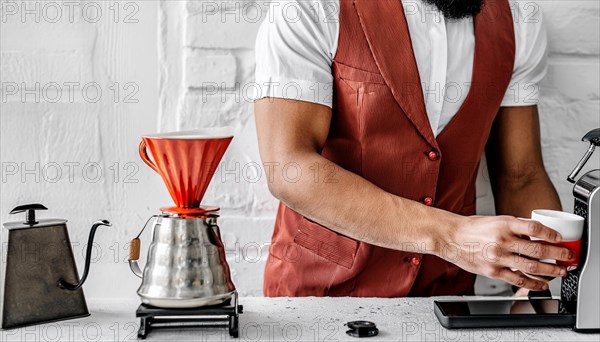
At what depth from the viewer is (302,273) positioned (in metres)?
1.60

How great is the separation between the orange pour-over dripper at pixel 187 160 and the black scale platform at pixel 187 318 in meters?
0.15

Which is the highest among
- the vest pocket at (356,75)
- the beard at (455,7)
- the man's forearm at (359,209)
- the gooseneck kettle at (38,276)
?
the beard at (455,7)

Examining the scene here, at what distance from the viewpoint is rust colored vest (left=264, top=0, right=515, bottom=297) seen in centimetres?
149

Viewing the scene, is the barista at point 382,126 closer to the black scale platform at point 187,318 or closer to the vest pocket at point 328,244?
the vest pocket at point 328,244

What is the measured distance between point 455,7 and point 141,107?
2.46 ft

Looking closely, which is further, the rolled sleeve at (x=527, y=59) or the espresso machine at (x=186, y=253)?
the rolled sleeve at (x=527, y=59)

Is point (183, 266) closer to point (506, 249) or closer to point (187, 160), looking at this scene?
point (187, 160)

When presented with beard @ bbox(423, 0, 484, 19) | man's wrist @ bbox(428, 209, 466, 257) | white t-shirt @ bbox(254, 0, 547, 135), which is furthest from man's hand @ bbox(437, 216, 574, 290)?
beard @ bbox(423, 0, 484, 19)

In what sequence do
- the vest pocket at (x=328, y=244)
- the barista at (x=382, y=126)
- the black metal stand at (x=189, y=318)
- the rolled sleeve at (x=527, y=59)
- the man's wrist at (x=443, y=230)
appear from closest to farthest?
the black metal stand at (x=189, y=318) < the man's wrist at (x=443, y=230) < the barista at (x=382, y=126) < the vest pocket at (x=328, y=244) < the rolled sleeve at (x=527, y=59)

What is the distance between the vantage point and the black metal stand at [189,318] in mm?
1101

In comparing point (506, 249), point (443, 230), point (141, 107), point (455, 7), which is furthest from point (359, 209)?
point (141, 107)

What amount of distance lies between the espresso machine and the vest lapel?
0.47m

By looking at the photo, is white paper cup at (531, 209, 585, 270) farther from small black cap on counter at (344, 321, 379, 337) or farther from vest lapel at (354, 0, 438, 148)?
vest lapel at (354, 0, 438, 148)

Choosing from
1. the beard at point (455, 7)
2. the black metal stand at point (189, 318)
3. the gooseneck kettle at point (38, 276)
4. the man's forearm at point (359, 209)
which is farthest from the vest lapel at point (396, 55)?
the gooseneck kettle at point (38, 276)
